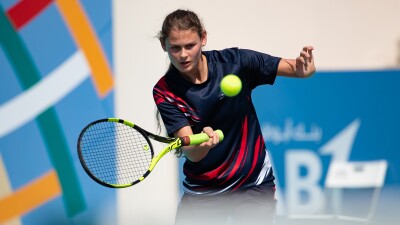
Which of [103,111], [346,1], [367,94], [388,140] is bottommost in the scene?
[388,140]

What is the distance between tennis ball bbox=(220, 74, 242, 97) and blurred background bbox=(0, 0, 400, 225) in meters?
2.39

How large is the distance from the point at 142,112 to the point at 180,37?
8.34 ft

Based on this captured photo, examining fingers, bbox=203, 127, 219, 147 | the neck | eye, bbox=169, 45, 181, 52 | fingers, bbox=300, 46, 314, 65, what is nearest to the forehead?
eye, bbox=169, 45, 181, 52

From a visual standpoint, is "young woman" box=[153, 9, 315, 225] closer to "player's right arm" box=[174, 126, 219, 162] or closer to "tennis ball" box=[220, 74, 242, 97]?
"player's right arm" box=[174, 126, 219, 162]

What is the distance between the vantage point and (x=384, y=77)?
6.14 m

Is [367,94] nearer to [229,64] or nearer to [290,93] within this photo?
[290,93]

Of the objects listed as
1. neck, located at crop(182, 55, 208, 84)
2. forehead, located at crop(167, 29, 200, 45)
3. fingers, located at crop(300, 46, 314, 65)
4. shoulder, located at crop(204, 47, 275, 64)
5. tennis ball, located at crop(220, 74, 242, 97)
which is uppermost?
forehead, located at crop(167, 29, 200, 45)

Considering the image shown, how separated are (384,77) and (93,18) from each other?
250 centimetres

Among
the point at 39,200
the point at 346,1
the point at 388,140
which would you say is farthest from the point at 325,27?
the point at 39,200

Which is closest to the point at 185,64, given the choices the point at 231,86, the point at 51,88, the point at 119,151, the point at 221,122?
the point at 231,86

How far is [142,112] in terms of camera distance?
6.17 meters

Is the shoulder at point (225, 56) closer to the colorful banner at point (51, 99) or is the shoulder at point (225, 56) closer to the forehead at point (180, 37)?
the forehead at point (180, 37)

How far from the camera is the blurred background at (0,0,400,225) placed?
605cm

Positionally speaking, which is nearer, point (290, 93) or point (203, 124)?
point (203, 124)
